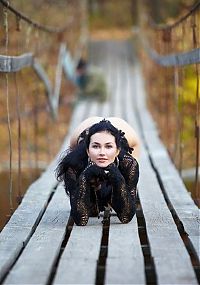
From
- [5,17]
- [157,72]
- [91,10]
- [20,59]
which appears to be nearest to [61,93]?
[157,72]

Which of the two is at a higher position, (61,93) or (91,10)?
(91,10)

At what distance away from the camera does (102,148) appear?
386 cm

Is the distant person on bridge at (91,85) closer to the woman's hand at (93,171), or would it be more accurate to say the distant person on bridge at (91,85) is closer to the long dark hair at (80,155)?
the long dark hair at (80,155)

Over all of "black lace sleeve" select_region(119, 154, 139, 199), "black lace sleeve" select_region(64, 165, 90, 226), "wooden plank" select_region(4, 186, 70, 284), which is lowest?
"wooden plank" select_region(4, 186, 70, 284)

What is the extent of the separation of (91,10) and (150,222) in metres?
33.1

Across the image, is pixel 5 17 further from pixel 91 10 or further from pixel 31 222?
pixel 91 10

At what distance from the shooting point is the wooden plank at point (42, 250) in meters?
3.01

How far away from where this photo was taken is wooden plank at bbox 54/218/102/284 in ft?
9.81

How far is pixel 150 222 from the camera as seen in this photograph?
161 inches

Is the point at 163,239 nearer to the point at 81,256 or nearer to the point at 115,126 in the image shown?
the point at 81,256

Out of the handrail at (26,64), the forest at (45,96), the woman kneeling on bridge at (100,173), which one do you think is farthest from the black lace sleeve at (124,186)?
the handrail at (26,64)

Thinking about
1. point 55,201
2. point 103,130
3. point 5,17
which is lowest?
point 55,201

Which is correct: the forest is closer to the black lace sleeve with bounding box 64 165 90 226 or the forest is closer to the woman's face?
the black lace sleeve with bounding box 64 165 90 226

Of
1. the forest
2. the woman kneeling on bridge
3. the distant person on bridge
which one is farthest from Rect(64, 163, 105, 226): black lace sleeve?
the distant person on bridge
